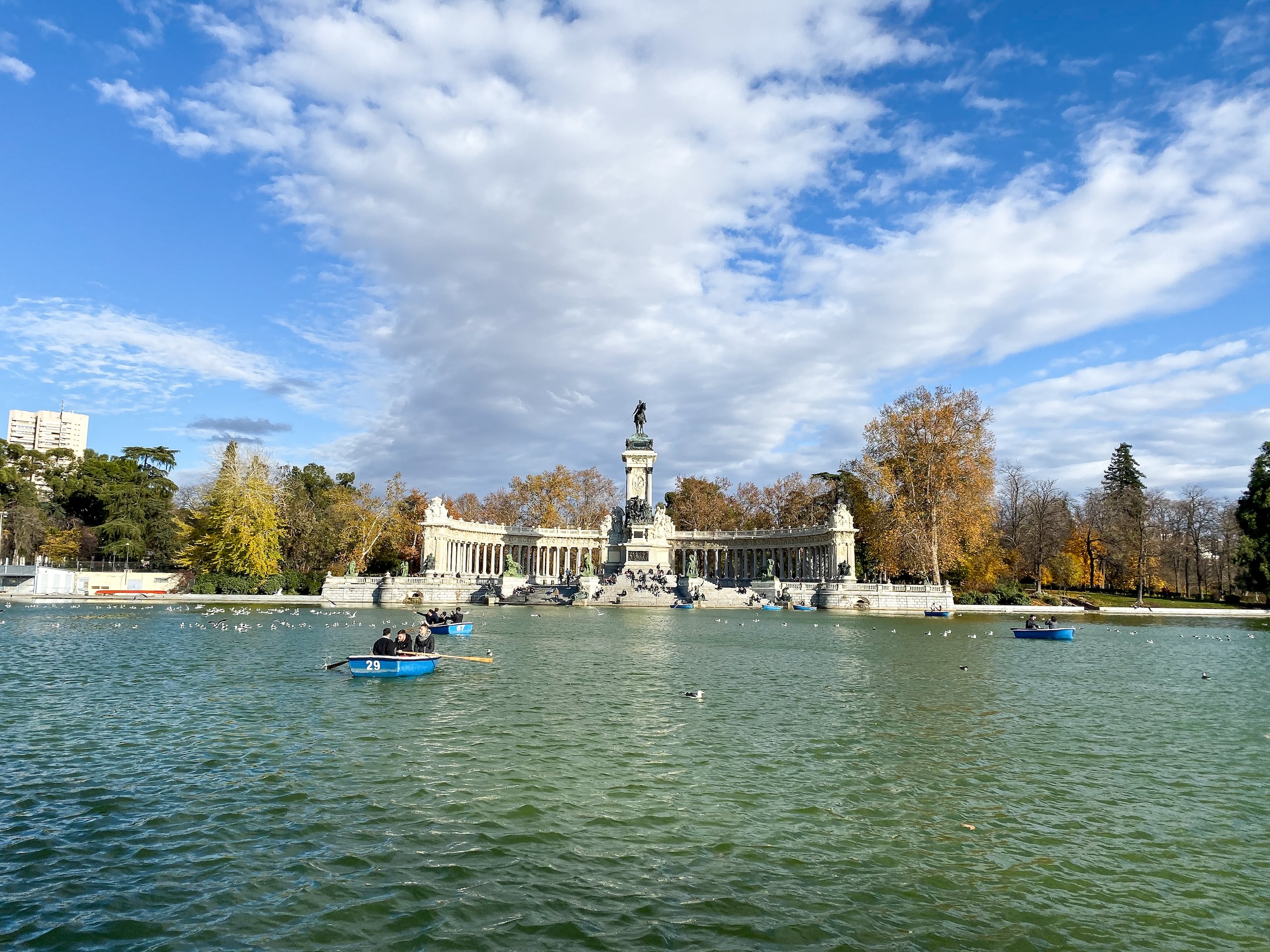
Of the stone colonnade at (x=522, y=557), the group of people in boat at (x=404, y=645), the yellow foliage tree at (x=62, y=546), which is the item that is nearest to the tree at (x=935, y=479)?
the stone colonnade at (x=522, y=557)

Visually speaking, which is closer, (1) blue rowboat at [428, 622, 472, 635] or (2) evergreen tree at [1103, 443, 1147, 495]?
(1) blue rowboat at [428, 622, 472, 635]

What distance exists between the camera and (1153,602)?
6781 centimetres

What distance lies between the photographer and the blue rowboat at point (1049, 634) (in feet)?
128

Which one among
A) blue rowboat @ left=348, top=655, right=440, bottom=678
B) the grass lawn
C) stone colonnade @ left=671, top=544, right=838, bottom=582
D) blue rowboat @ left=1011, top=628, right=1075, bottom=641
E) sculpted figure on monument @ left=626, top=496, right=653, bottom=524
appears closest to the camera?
blue rowboat @ left=348, top=655, right=440, bottom=678

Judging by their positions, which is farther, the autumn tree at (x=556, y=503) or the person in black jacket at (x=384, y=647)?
the autumn tree at (x=556, y=503)

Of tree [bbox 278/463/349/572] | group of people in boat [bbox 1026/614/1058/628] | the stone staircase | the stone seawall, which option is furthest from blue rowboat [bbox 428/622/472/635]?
tree [bbox 278/463/349/572]

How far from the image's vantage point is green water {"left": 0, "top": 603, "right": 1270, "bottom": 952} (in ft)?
25.4

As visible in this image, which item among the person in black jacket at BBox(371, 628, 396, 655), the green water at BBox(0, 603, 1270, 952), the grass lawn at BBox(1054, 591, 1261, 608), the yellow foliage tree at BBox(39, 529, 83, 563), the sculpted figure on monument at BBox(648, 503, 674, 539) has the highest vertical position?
the sculpted figure on monument at BBox(648, 503, 674, 539)

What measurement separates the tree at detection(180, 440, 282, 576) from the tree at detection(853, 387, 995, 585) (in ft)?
171

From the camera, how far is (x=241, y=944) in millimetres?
7133

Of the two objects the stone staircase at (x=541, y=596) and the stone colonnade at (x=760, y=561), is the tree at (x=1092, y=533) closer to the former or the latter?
the stone colonnade at (x=760, y=561)

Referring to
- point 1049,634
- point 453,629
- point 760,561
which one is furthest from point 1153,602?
point 453,629

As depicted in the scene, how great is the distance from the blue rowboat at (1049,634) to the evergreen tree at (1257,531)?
112 feet

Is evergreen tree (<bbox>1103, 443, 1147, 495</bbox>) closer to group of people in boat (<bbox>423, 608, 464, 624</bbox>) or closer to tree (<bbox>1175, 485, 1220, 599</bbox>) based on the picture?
tree (<bbox>1175, 485, 1220, 599</bbox>)
